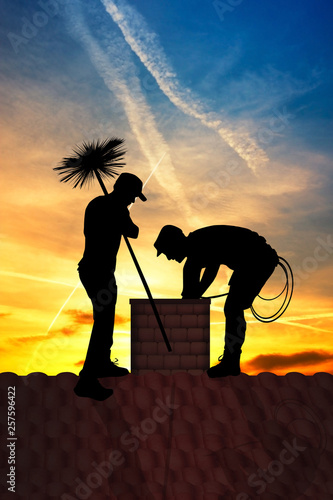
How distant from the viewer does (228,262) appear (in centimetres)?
683

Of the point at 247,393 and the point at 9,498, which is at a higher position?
the point at 247,393

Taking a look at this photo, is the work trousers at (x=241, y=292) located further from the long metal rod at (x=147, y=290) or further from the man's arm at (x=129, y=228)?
the man's arm at (x=129, y=228)

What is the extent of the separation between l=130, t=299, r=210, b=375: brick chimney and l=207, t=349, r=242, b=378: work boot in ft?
0.73

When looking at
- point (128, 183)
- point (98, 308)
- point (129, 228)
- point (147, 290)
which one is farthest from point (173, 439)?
point (128, 183)

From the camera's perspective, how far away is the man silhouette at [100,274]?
20.2 feet

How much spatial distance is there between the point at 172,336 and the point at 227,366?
757 mm

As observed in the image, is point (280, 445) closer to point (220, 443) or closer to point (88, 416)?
point (220, 443)

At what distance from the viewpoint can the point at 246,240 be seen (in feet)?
22.5

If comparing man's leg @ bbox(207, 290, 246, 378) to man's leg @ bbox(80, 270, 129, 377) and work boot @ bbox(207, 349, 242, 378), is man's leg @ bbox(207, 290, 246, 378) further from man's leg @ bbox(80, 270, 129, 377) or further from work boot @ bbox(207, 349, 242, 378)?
man's leg @ bbox(80, 270, 129, 377)

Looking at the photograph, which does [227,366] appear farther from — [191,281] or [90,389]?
[90,389]

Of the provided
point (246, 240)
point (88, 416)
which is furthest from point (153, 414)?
point (246, 240)

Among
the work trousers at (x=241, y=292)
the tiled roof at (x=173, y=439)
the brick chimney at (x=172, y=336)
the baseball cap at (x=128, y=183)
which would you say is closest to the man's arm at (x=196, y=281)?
A: the brick chimney at (x=172, y=336)

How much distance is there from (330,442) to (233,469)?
3.83ft

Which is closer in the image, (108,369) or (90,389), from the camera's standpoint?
(90,389)
